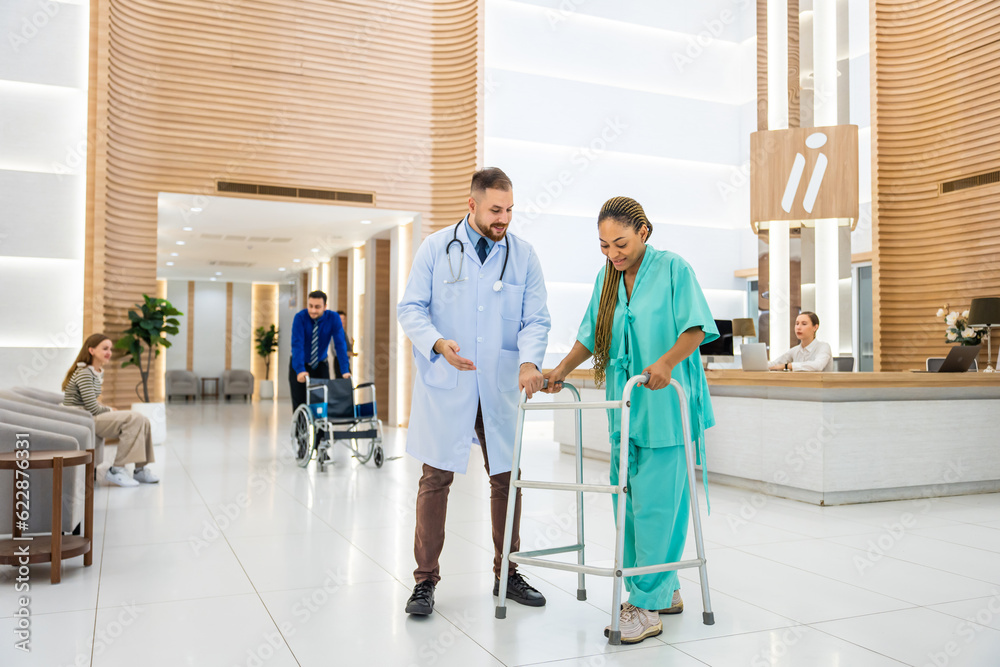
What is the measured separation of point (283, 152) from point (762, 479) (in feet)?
22.0

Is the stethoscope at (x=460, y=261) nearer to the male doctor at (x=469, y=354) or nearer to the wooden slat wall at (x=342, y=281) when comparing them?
the male doctor at (x=469, y=354)

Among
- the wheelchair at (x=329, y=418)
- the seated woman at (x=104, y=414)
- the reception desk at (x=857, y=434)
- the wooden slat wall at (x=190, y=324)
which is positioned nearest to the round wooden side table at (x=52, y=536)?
the seated woman at (x=104, y=414)

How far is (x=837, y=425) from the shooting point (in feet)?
15.6

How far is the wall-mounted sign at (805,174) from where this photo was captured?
25.1 feet

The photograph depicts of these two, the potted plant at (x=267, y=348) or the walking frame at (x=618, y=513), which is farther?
the potted plant at (x=267, y=348)

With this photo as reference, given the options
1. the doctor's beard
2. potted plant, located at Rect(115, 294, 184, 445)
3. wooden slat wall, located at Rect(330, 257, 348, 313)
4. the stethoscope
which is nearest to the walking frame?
the stethoscope

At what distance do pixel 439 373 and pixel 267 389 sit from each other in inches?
682

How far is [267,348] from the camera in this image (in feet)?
63.7

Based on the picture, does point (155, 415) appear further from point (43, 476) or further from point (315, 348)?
point (43, 476)

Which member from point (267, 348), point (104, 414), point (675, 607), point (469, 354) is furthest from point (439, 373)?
point (267, 348)

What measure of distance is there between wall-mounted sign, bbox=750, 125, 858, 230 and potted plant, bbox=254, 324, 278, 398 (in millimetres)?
14167

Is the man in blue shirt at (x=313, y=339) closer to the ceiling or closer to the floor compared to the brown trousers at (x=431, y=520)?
closer to the ceiling

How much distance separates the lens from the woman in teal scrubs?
2.46 metres

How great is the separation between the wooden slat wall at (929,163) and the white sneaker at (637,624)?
23.5ft
